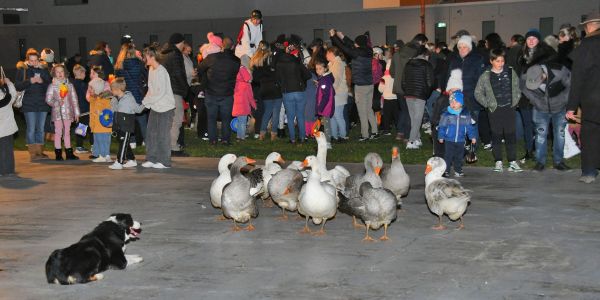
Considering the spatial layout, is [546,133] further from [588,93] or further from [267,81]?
[267,81]

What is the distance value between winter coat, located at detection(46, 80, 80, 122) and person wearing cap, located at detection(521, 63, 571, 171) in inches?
329

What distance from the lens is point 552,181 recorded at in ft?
42.4

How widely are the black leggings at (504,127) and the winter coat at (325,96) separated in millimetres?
4404

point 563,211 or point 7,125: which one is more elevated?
point 7,125

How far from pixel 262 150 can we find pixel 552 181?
20.8ft

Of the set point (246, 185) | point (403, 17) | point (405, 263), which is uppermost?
point (403, 17)

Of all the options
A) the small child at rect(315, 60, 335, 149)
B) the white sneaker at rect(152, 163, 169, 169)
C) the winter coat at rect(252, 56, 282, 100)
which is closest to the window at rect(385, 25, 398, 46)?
the winter coat at rect(252, 56, 282, 100)

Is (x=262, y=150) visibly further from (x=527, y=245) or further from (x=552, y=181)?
(x=527, y=245)

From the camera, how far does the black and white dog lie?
25.3 feet

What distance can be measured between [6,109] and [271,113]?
6.81m

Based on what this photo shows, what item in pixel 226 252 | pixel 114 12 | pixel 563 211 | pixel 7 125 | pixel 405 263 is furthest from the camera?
pixel 114 12

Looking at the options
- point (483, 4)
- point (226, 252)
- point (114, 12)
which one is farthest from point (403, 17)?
point (226, 252)

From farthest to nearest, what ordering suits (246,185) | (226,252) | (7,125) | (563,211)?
(7,125) < (563,211) < (246,185) < (226,252)

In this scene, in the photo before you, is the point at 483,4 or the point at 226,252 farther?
the point at 483,4
